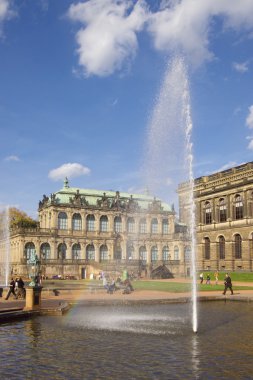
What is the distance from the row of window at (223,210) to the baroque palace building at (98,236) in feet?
42.4

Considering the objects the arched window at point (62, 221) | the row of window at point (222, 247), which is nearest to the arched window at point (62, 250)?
the arched window at point (62, 221)

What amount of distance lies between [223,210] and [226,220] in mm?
2174

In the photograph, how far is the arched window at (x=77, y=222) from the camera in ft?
295

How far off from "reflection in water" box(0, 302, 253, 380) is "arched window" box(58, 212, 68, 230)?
216ft

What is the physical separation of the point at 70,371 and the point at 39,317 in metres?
10.5

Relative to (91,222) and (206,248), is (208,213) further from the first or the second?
(91,222)

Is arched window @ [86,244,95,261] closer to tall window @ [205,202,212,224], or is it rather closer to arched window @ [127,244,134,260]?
arched window @ [127,244,134,260]

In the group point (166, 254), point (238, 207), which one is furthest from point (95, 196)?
point (238, 207)

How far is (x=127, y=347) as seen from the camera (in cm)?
1499

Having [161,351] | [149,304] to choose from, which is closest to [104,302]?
[149,304]

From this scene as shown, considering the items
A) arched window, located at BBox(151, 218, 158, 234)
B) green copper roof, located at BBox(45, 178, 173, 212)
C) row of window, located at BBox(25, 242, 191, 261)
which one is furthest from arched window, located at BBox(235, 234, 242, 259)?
arched window, located at BBox(151, 218, 158, 234)

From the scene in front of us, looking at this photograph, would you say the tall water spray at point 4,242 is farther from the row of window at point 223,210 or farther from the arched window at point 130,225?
the row of window at point 223,210

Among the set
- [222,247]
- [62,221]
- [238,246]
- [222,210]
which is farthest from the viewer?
[62,221]

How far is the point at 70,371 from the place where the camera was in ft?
39.1
